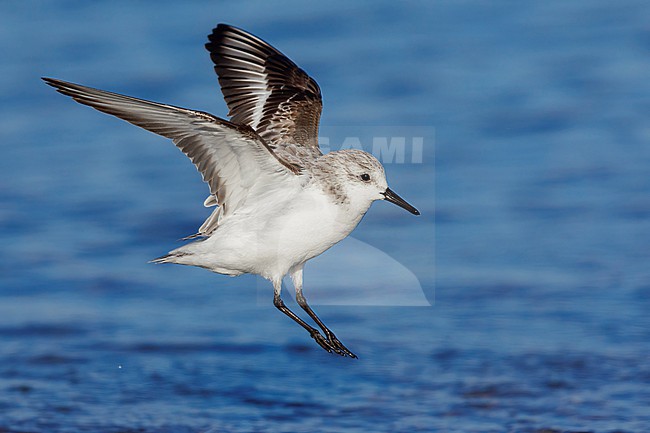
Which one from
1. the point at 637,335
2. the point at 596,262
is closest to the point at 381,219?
the point at 596,262

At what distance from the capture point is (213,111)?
416 inches

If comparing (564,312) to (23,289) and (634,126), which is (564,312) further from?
(23,289)

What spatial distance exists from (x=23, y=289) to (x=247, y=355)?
79.0 inches

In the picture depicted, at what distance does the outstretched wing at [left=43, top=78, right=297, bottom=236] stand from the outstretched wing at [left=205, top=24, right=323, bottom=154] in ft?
2.69

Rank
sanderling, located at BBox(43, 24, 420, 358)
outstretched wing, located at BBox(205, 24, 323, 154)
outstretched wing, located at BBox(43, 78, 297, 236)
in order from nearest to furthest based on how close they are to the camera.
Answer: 1. outstretched wing, located at BBox(43, 78, 297, 236)
2. sanderling, located at BBox(43, 24, 420, 358)
3. outstretched wing, located at BBox(205, 24, 323, 154)

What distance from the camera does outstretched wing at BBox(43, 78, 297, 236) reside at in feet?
18.0

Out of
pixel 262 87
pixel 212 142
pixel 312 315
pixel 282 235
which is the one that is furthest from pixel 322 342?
pixel 262 87

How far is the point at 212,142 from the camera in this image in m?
5.84

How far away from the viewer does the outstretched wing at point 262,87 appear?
700 cm

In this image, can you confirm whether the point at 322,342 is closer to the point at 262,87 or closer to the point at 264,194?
the point at 264,194

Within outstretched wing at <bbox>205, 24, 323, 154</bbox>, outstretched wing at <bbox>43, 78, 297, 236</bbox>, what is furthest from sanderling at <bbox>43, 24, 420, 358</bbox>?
outstretched wing at <bbox>205, 24, 323, 154</bbox>

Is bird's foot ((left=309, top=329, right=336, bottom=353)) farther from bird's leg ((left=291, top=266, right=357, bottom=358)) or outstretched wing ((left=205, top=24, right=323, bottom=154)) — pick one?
outstretched wing ((left=205, top=24, right=323, bottom=154))

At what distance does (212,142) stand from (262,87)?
4.88 feet

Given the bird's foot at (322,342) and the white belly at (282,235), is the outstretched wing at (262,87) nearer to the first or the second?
the white belly at (282,235)
